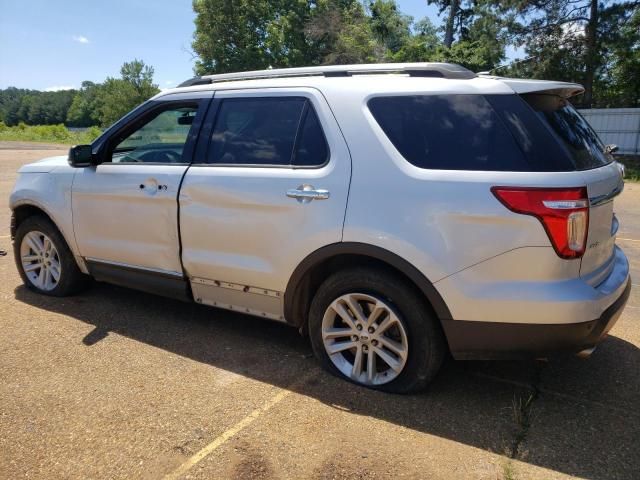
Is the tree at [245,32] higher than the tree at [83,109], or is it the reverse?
the tree at [245,32]

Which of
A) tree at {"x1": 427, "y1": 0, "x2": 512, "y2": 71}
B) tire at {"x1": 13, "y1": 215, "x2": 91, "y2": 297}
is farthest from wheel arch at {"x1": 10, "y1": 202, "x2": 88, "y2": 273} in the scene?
tree at {"x1": 427, "y1": 0, "x2": 512, "y2": 71}

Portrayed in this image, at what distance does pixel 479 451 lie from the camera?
2674 millimetres

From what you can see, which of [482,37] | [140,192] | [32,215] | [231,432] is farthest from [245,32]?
[231,432]

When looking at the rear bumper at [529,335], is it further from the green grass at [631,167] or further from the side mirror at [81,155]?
the green grass at [631,167]

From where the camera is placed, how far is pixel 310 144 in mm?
3322

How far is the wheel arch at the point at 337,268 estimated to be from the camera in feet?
9.50

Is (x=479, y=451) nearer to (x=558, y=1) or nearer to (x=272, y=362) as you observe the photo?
(x=272, y=362)

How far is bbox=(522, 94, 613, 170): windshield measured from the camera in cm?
279

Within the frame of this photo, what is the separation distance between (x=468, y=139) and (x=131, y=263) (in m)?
2.73

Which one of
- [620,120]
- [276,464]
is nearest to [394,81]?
[276,464]

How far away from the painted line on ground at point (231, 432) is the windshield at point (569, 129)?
6.75 feet

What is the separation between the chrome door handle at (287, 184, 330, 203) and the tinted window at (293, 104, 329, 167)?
6.5 inches

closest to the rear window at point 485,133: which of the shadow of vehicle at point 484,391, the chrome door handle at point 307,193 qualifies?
the chrome door handle at point 307,193

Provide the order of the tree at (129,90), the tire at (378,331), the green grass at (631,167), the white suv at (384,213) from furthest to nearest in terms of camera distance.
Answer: the tree at (129,90) < the green grass at (631,167) < the tire at (378,331) < the white suv at (384,213)
